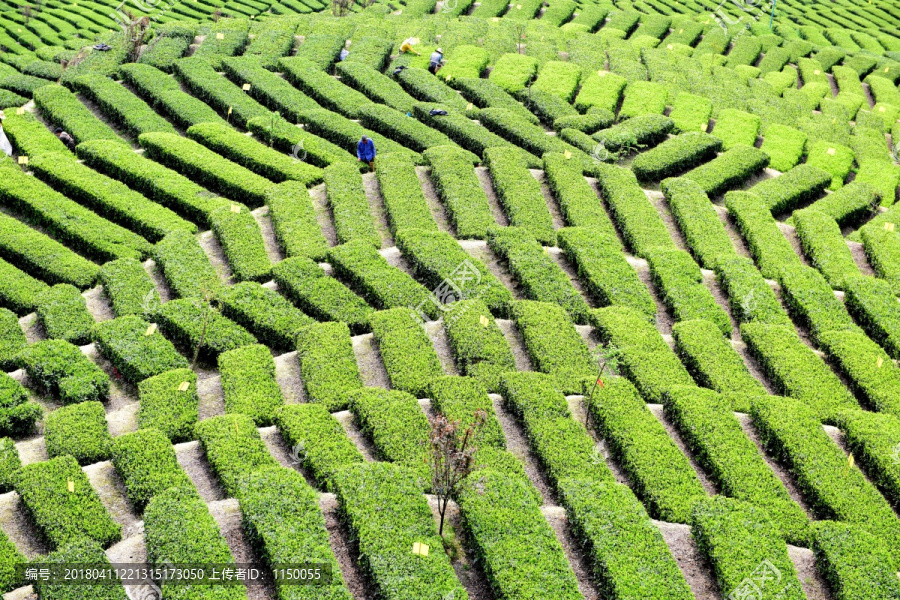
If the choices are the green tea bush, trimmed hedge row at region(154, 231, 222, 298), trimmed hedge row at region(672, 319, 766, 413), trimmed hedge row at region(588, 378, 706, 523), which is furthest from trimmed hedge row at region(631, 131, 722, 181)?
the green tea bush

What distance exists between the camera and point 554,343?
49.5ft

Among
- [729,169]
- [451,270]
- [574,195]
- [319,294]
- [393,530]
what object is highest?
[729,169]

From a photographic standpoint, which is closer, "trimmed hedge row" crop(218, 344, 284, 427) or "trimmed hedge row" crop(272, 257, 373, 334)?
"trimmed hedge row" crop(218, 344, 284, 427)

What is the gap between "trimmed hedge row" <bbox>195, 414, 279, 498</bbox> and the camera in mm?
11789

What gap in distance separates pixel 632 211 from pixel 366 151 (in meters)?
6.91

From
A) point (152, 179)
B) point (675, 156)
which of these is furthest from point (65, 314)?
point (675, 156)

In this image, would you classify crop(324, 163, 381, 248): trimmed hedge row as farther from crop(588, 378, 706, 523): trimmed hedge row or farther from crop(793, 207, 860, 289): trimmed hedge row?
crop(793, 207, 860, 289): trimmed hedge row

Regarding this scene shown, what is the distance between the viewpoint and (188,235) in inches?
682

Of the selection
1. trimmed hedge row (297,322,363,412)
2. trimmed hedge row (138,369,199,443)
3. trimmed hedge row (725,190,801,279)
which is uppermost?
trimmed hedge row (725,190,801,279)

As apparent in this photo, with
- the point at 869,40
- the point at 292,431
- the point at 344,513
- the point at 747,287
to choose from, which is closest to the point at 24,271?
the point at 292,431

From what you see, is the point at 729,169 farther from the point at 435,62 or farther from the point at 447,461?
the point at 447,461

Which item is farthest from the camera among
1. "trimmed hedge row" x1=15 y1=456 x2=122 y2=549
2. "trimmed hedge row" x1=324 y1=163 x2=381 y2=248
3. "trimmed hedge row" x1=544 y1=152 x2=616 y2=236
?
"trimmed hedge row" x1=544 y1=152 x2=616 y2=236

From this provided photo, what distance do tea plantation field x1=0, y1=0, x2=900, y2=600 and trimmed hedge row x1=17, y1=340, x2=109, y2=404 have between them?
0.16 ft

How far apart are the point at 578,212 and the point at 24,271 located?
12.5 meters
